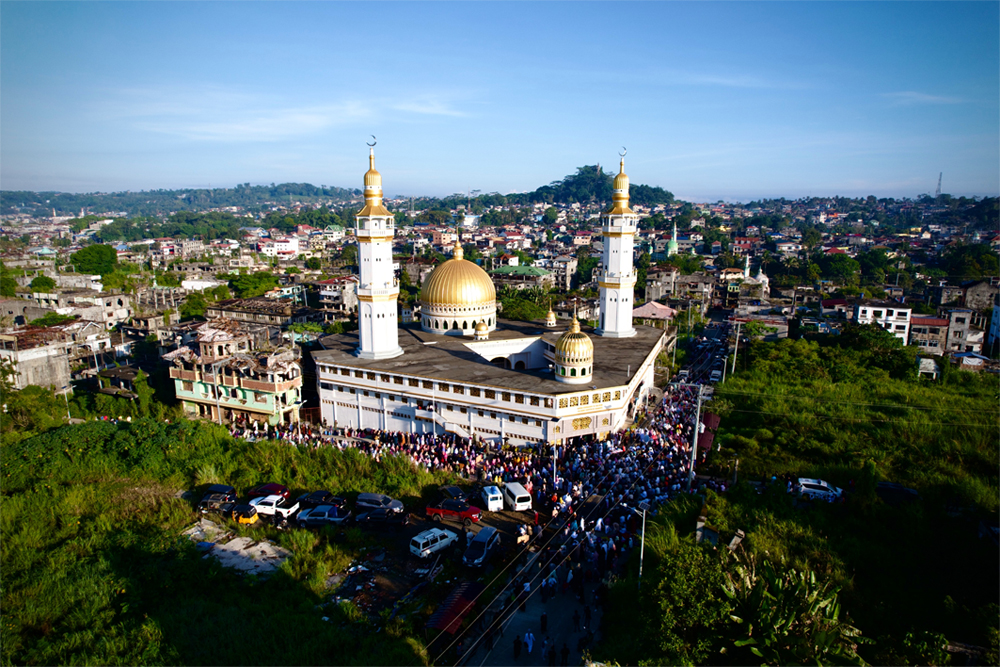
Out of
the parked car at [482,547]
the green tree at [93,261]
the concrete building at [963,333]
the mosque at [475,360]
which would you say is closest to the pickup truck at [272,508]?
the parked car at [482,547]

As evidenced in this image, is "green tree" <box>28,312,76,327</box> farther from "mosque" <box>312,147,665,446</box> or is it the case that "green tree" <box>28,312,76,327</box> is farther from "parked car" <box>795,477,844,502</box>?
"parked car" <box>795,477,844,502</box>

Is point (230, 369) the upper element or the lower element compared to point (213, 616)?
upper

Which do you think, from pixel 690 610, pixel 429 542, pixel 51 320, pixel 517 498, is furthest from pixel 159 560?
pixel 51 320

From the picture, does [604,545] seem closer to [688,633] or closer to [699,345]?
[688,633]

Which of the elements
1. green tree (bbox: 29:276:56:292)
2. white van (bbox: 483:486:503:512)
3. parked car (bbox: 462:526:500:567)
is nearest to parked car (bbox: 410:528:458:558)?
parked car (bbox: 462:526:500:567)

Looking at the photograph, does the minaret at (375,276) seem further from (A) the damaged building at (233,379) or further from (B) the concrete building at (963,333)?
(B) the concrete building at (963,333)

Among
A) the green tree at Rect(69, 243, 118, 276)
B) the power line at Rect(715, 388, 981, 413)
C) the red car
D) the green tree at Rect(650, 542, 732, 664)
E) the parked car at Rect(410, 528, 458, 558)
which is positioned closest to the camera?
the green tree at Rect(650, 542, 732, 664)

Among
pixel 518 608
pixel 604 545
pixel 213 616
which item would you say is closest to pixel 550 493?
pixel 604 545
